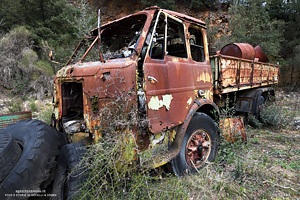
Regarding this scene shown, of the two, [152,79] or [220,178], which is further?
[220,178]

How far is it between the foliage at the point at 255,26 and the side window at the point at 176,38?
10.7 m

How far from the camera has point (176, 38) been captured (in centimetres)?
357

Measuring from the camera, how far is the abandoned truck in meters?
2.17

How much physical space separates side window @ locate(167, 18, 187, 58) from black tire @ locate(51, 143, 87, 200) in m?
2.11

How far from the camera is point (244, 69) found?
4.91 meters

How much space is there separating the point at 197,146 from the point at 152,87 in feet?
4.87

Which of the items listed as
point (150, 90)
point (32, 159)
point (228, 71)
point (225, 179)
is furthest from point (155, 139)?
point (228, 71)

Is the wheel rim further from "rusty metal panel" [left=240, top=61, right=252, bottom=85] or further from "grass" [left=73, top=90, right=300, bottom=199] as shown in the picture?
"rusty metal panel" [left=240, top=61, right=252, bottom=85]

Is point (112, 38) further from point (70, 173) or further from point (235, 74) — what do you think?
point (235, 74)

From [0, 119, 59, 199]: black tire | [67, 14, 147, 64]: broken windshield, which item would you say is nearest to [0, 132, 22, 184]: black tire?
[0, 119, 59, 199]: black tire

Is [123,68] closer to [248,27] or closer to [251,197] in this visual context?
[251,197]

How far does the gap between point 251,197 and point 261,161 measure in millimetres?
1164

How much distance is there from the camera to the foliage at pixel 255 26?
470 inches

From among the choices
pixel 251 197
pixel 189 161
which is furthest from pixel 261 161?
pixel 189 161
